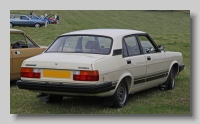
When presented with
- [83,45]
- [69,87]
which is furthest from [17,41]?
[69,87]

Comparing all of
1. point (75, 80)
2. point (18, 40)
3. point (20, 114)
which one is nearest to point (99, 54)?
point (75, 80)

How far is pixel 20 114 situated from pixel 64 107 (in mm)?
906

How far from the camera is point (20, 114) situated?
7.12 meters

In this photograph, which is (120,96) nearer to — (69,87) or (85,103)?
(85,103)

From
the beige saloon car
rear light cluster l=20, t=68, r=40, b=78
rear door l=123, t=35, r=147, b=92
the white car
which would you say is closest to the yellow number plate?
the white car

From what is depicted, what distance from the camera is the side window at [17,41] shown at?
986 cm

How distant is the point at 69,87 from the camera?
6750mm

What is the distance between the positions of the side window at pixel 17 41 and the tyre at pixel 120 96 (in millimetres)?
3478

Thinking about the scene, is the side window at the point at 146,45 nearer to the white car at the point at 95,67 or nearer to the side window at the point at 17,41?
the white car at the point at 95,67

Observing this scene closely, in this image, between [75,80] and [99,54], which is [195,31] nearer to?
[99,54]

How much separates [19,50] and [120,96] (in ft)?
11.2

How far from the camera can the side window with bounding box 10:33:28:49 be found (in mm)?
9859

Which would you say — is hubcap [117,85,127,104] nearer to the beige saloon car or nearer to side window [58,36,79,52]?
side window [58,36,79,52]

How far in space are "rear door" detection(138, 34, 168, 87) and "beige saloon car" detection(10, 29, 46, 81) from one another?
9.94 feet
